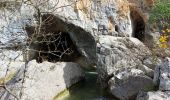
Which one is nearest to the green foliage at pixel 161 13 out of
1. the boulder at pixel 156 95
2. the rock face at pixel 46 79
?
the rock face at pixel 46 79

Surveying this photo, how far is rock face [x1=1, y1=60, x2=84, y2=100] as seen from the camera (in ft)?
24.0

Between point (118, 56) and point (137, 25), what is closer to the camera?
point (118, 56)

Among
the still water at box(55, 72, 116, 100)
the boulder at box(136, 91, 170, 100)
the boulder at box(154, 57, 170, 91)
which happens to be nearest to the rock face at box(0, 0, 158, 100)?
the still water at box(55, 72, 116, 100)

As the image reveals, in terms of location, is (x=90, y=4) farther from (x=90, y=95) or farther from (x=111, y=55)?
(x=90, y=95)

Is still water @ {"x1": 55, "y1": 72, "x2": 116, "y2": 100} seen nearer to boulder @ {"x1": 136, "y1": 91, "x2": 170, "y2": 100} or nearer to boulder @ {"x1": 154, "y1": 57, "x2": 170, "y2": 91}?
boulder @ {"x1": 154, "y1": 57, "x2": 170, "y2": 91}

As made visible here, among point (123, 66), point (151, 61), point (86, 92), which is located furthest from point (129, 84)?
point (86, 92)

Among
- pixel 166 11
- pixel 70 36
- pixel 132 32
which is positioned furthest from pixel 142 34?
pixel 70 36

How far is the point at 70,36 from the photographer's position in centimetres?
964

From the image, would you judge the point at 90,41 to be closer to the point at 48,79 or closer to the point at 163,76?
the point at 48,79

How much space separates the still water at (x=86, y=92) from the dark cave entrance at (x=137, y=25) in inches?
74.2

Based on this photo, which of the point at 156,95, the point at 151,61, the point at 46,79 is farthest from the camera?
the point at 151,61

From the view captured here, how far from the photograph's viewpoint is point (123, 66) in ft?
27.2

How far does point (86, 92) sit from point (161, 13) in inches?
104

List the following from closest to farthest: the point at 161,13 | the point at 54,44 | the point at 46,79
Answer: the point at 46,79 → the point at 161,13 → the point at 54,44
